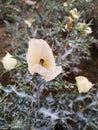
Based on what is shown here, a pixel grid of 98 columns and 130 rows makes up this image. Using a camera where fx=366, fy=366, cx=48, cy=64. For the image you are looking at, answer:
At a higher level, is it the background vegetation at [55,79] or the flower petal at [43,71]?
the background vegetation at [55,79]

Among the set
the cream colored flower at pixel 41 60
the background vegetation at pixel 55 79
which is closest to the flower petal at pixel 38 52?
the cream colored flower at pixel 41 60

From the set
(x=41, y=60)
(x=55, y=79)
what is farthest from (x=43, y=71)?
(x=55, y=79)

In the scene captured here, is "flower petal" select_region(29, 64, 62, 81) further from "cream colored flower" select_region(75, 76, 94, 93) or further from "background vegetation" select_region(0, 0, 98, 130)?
"cream colored flower" select_region(75, 76, 94, 93)

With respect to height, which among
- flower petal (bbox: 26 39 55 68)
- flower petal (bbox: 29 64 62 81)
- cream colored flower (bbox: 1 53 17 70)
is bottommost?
flower petal (bbox: 29 64 62 81)

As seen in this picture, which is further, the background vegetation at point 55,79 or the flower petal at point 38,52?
the background vegetation at point 55,79

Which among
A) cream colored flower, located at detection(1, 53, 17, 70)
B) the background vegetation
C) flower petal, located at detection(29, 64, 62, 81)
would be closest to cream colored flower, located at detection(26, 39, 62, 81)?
flower petal, located at detection(29, 64, 62, 81)

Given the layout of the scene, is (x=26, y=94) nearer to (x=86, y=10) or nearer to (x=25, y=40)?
(x=25, y=40)

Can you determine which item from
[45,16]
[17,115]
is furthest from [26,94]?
[45,16]

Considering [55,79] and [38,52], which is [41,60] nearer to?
[38,52]

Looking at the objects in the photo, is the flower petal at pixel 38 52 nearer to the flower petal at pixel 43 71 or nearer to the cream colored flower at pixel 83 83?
the flower petal at pixel 43 71
